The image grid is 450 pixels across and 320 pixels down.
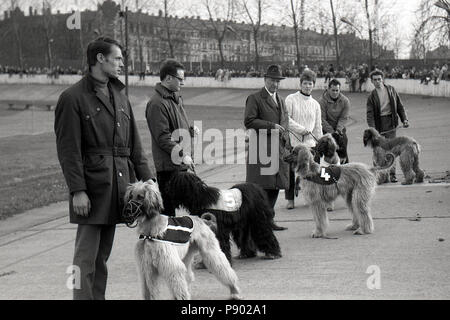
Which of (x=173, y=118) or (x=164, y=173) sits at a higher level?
(x=173, y=118)

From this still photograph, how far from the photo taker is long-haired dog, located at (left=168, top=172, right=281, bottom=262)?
7.12 metres

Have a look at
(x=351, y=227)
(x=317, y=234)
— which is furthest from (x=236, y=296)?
(x=351, y=227)

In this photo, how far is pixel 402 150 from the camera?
13.4 meters

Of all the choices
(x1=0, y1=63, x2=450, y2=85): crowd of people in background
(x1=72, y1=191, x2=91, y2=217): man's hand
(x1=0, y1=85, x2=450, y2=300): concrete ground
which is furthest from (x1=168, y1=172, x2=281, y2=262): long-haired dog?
(x1=0, y1=63, x2=450, y2=85): crowd of people in background

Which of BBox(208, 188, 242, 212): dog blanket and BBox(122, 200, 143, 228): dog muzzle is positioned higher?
BBox(122, 200, 143, 228): dog muzzle

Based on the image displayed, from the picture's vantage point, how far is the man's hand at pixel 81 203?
5512 millimetres

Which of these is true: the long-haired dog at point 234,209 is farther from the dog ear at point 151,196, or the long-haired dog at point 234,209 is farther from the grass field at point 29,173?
the grass field at point 29,173

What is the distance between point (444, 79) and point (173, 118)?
37251 mm

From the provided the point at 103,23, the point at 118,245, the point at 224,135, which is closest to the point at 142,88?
the point at 103,23

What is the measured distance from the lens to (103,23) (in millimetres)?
86438

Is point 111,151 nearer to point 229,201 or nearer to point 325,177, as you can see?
point 229,201

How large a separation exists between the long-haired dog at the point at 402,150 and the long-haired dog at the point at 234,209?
5662 millimetres

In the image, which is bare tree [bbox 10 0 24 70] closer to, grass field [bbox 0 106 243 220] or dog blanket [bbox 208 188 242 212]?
grass field [bbox 0 106 243 220]
